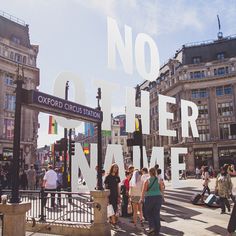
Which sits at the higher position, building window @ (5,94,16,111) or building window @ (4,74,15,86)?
building window @ (4,74,15,86)

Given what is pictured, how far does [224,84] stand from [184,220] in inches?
1853

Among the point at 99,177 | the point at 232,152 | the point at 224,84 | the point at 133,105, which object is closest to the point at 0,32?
the point at 133,105

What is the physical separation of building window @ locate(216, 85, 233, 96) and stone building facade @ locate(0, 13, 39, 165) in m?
30.1

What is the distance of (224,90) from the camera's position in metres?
54.8

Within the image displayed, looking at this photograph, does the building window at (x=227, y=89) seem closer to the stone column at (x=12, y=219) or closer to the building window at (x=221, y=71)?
the building window at (x=221, y=71)

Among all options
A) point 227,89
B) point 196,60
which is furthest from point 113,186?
point 196,60

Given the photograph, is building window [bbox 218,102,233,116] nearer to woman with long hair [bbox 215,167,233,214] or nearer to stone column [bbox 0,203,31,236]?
woman with long hair [bbox 215,167,233,214]

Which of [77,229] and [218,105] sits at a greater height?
[218,105]

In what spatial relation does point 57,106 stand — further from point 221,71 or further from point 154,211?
point 221,71

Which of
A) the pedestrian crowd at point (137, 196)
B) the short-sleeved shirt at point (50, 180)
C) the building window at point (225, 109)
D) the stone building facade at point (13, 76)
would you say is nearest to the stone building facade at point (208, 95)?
the building window at point (225, 109)

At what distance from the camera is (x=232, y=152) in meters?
51.7

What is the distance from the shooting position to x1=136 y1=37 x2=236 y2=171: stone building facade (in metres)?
53.2

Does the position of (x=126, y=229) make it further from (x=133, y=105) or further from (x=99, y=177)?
(x=133, y=105)

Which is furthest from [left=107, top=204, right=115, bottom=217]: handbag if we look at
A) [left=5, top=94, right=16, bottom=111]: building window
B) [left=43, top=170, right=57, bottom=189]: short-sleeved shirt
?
[left=5, top=94, right=16, bottom=111]: building window
